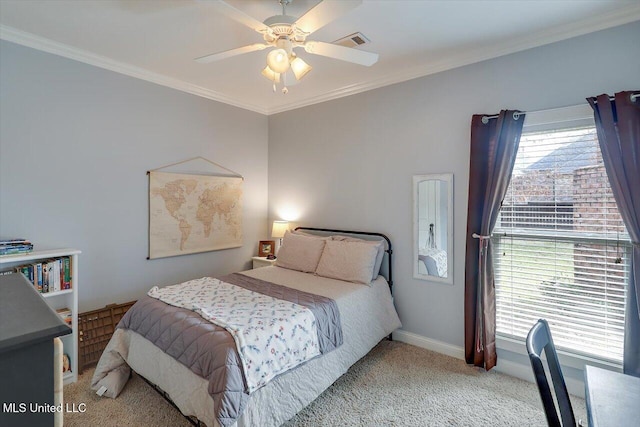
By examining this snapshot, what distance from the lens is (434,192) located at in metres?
2.94

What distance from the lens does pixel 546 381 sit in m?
1.04

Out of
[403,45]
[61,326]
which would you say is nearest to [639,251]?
[403,45]

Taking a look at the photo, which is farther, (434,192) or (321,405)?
(434,192)

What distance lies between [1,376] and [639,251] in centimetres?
298

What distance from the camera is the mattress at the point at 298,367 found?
174 centimetres

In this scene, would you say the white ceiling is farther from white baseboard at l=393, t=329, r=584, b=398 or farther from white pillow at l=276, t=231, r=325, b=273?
white baseboard at l=393, t=329, r=584, b=398

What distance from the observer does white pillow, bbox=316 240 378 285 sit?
2938 mm

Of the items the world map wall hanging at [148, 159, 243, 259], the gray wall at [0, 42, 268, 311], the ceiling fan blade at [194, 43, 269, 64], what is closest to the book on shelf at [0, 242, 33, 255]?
the gray wall at [0, 42, 268, 311]

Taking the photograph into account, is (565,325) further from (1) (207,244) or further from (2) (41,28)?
(2) (41,28)

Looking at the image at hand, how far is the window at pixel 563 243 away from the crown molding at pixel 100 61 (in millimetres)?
3300

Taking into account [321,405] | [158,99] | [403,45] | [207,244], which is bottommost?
[321,405]

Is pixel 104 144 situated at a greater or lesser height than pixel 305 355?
greater

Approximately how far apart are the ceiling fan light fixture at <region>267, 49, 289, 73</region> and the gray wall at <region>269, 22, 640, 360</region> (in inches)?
63.8

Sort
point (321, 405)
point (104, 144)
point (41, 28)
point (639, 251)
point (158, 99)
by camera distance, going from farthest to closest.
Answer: point (158, 99) < point (104, 144) < point (41, 28) < point (321, 405) < point (639, 251)
